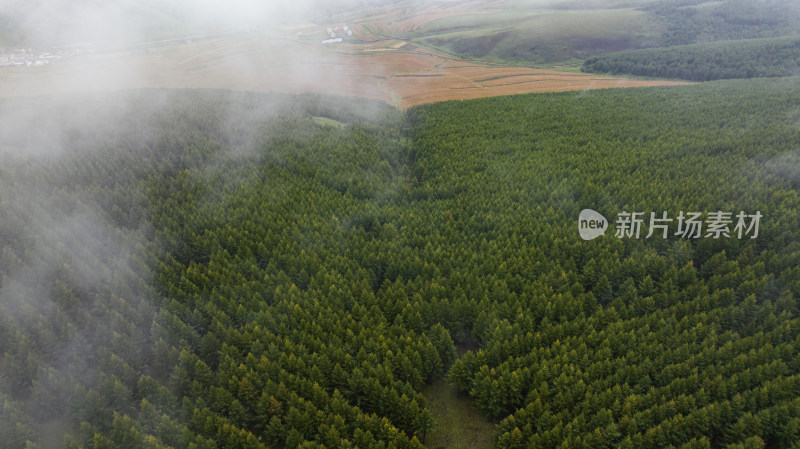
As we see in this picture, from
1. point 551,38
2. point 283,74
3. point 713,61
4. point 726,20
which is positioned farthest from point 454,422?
point 726,20

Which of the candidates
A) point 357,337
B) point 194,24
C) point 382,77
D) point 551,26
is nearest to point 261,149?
point 357,337

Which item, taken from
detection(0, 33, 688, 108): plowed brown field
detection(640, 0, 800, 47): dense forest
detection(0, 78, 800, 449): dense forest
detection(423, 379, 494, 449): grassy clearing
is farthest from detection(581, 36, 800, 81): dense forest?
detection(423, 379, 494, 449): grassy clearing

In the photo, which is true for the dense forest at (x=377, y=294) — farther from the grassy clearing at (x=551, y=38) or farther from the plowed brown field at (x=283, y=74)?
the grassy clearing at (x=551, y=38)

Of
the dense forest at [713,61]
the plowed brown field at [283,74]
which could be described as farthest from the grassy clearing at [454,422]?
the dense forest at [713,61]

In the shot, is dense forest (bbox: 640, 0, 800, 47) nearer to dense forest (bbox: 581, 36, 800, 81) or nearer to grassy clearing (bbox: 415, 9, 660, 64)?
grassy clearing (bbox: 415, 9, 660, 64)

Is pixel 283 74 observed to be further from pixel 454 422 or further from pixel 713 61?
pixel 713 61
